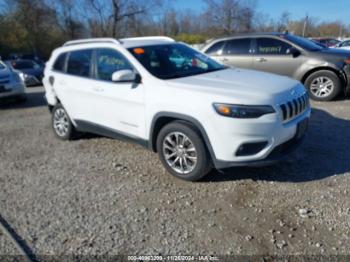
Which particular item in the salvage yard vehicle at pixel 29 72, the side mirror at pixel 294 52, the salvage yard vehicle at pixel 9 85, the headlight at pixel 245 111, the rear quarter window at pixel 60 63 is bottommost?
the salvage yard vehicle at pixel 29 72

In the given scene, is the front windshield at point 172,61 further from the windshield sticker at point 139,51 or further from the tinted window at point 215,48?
the tinted window at point 215,48

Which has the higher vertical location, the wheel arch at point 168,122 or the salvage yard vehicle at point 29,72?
the wheel arch at point 168,122

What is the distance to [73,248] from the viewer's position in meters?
2.80

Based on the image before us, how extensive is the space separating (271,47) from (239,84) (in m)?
4.97

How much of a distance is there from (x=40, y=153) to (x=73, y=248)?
2756 millimetres

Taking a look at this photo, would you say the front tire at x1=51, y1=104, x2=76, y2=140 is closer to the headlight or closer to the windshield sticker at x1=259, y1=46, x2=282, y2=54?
the headlight

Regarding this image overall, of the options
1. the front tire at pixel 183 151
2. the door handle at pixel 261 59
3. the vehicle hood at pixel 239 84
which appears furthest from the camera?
the door handle at pixel 261 59

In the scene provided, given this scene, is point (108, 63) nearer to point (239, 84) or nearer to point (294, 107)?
point (239, 84)

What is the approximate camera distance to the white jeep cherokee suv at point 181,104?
11.0 feet

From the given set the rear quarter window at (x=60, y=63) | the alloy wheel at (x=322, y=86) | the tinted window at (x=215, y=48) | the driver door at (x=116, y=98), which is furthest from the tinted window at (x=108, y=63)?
the alloy wheel at (x=322, y=86)

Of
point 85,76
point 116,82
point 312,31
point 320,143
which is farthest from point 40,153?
point 312,31

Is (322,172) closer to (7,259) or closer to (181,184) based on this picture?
(181,184)

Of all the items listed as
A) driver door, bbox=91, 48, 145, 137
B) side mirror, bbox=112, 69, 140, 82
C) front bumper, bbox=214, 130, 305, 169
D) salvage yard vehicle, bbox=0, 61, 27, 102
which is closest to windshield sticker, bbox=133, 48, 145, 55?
driver door, bbox=91, 48, 145, 137

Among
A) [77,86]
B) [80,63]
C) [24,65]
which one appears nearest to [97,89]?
[77,86]
